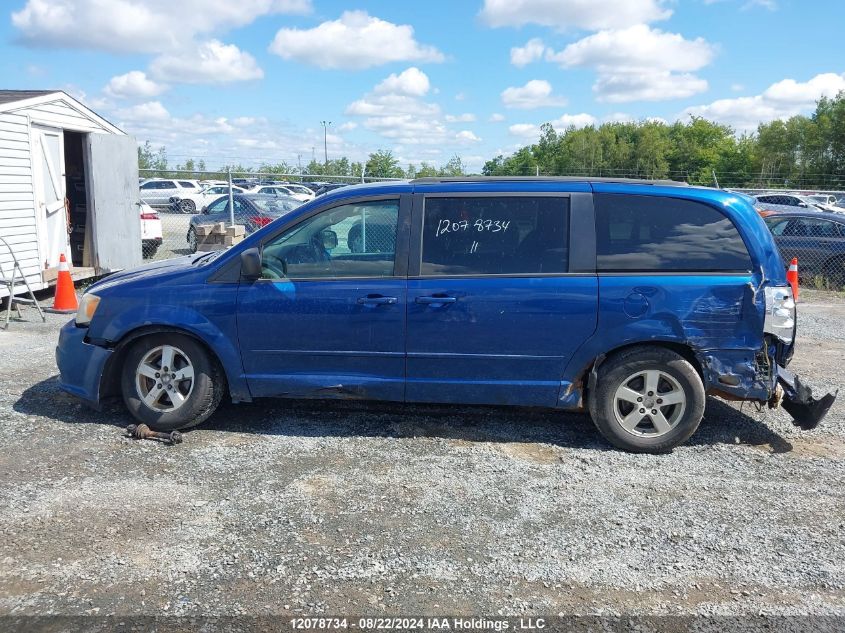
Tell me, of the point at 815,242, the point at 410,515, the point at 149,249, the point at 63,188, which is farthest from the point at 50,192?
the point at 815,242

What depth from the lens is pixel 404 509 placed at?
3953 mm

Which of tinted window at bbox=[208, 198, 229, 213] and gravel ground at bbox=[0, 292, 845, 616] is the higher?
tinted window at bbox=[208, 198, 229, 213]

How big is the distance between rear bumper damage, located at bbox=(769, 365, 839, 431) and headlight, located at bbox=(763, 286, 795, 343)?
32 centimetres

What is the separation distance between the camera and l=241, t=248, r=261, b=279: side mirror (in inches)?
187

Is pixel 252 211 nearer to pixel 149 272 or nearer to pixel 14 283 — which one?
pixel 14 283

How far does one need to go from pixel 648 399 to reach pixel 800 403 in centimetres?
110

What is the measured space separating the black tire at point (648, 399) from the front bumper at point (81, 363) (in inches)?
139

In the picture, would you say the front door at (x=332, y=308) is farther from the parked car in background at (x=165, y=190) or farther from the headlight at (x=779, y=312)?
the parked car in background at (x=165, y=190)

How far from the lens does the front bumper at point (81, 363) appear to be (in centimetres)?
502

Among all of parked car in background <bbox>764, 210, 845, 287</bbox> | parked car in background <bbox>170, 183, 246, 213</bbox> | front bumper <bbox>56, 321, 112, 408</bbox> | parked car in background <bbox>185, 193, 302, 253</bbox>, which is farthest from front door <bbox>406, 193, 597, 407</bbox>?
parked car in background <bbox>170, 183, 246, 213</bbox>

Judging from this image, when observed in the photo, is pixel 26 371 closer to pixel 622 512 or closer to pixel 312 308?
pixel 312 308

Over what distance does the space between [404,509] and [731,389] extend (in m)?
2.42

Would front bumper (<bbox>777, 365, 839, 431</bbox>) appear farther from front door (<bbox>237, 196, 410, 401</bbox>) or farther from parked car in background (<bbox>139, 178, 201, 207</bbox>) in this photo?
parked car in background (<bbox>139, 178, 201, 207</bbox>)

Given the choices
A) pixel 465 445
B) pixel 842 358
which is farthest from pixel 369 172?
pixel 465 445
